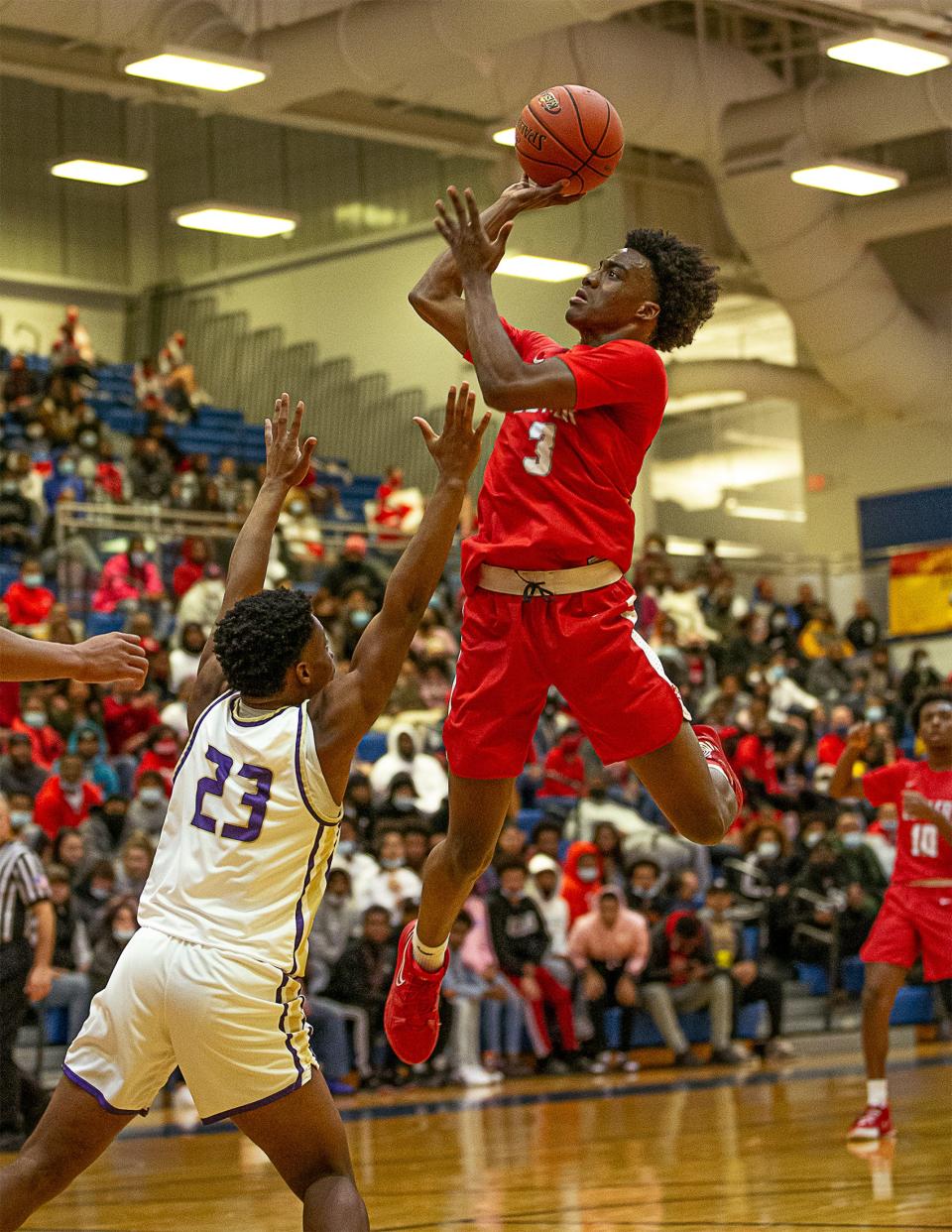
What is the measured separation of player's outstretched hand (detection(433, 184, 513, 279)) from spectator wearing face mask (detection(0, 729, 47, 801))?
889 centimetres

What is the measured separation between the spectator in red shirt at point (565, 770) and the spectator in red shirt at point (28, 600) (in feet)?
14.1

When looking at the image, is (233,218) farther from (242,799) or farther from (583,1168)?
(242,799)

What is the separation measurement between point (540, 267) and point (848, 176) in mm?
2909

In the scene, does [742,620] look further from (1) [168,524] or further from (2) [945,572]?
(1) [168,524]

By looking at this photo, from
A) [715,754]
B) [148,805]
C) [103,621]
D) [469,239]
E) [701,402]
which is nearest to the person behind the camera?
[469,239]

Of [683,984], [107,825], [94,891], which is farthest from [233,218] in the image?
[683,984]

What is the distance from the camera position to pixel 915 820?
8773mm

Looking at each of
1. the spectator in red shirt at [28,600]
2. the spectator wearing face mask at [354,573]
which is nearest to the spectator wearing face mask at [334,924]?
the spectator in red shirt at [28,600]

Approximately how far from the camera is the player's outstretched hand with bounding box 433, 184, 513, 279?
497cm

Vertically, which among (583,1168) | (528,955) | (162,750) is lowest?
(583,1168)

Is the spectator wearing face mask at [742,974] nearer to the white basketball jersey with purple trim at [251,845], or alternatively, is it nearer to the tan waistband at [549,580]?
the tan waistband at [549,580]

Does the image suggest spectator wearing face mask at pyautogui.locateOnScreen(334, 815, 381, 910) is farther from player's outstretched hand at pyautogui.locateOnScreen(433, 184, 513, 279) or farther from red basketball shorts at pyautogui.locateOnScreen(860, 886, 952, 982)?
player's outstretched hand at pyautogui.locateOnScreen(433, 184, 513, 279)

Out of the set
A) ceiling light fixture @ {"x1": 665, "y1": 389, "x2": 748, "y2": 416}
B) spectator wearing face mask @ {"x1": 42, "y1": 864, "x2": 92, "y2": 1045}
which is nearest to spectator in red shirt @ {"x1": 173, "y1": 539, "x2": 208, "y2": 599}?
spectator wearing face mask @ {"x1": 42, "y1": 864, "x2": 92, "y2": 1045}

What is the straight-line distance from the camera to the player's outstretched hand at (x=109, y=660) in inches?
171
